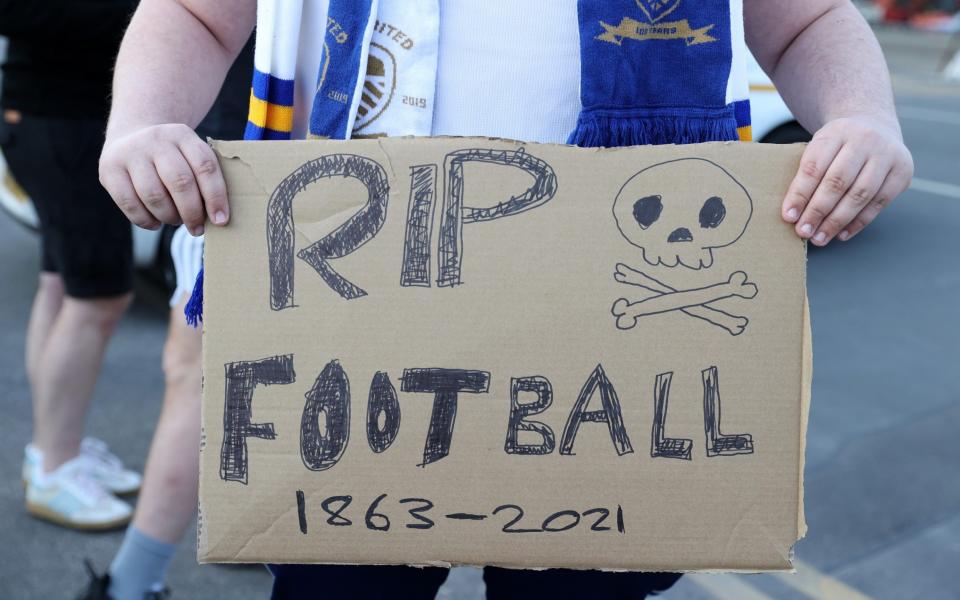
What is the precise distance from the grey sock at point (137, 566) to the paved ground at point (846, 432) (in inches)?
18.5

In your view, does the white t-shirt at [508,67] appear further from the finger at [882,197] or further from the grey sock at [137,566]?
the grey sock at [137,566]

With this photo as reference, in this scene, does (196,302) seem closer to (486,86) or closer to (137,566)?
(486,86)

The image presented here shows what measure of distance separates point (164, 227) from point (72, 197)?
3.35 ft

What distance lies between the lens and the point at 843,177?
1185mm

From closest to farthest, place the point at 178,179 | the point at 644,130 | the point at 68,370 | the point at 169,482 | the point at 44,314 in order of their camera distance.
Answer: the point at 178,179 → the point at 644,130 → the point at 169,482 → the point at 68,370 → the point at 44,314

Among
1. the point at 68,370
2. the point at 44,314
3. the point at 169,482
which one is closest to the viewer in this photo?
the point at 169,482

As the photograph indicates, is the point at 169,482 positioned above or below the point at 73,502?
above

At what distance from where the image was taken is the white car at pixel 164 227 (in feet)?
14.0

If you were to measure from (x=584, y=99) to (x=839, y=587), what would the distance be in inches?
74.9

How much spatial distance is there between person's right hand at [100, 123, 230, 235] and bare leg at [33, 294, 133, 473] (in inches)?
65.1

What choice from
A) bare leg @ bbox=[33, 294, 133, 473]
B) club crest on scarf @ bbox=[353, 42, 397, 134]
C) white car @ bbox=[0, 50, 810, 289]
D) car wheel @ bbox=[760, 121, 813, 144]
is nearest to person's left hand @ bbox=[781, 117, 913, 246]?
club crest on scarf @ bbox=[353, 42, 397, 134]

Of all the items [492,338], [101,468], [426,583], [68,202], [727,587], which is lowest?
[727,587]

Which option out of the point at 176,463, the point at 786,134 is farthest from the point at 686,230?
the point at 786,134

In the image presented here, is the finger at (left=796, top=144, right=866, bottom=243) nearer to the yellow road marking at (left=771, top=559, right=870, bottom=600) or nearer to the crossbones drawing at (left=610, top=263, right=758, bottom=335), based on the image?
the crossbones drawing at (left=610, top=263, right=758, bottom=335)
